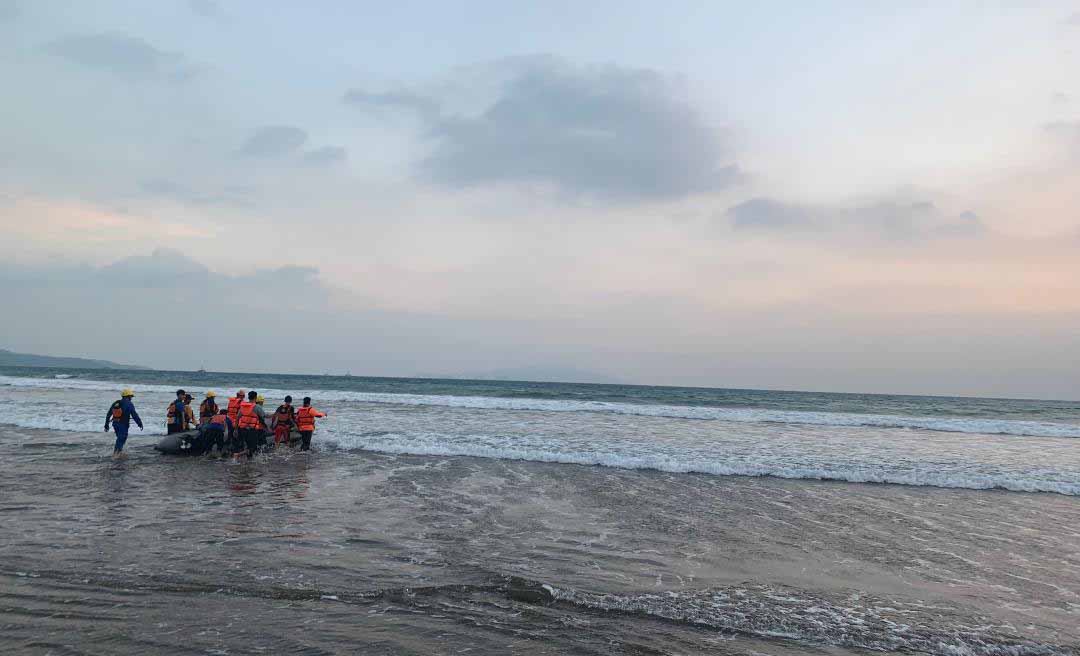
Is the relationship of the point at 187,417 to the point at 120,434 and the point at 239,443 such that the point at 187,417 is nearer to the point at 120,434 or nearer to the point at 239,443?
the point at 120,434

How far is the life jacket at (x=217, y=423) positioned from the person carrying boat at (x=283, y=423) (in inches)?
53.9

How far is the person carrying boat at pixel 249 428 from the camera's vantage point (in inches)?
579

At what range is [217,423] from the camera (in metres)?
14.8

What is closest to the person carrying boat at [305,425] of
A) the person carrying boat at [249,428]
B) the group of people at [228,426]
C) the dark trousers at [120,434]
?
the group of people at [228,426]

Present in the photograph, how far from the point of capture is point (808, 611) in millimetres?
5883

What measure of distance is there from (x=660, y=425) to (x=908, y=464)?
10.6 m

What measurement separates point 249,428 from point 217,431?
790mm

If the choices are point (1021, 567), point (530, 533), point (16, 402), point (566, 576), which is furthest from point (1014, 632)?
point (16, 402)

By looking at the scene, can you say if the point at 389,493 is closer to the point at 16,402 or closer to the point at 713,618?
the point at 713,618

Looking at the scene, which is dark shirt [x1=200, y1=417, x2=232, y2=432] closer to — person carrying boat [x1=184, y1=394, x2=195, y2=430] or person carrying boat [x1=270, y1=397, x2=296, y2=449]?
person carrying boat [x1=184, y1=394, x2=195, y2=430]

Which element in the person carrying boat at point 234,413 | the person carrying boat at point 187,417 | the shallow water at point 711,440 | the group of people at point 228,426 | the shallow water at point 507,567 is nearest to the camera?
the shallow water at point 507,567

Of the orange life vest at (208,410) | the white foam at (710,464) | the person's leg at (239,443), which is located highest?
the orange life vest at (208,410)

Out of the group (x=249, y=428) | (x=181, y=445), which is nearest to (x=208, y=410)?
(x=181, y=445)

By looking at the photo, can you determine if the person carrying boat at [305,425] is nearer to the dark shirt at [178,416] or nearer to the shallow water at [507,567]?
the dark shirt at [178,416]
